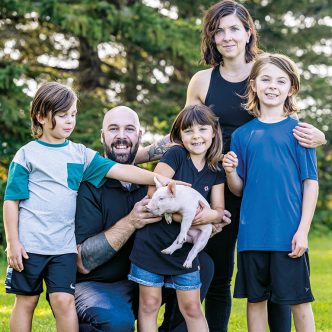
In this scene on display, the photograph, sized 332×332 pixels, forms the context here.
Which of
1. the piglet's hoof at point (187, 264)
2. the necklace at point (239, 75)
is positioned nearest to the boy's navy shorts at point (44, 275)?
the piglet's hoof at point (187, 264)

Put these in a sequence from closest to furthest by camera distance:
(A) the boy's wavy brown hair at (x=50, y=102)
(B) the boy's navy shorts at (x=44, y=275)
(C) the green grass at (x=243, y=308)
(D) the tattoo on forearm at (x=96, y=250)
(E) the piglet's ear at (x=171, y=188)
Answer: (E) the piglet's ear at (x=171, y=188) < (B) the boy's navy shorts at (x=44, y=275) < (A) the boy's wavy brown hair at (x=50, y=102) < (D) the tattoo on forearm at (x=96, y=250) < (C) the green grass at (x=243, y=308)

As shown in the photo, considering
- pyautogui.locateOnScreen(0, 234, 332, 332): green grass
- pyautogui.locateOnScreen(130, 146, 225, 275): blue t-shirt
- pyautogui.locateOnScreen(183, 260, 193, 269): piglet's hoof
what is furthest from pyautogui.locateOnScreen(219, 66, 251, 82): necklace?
pyautogui.locateOnScreen(0, 234, 332, 332): green grass

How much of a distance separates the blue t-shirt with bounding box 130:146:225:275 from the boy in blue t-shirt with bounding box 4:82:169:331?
0.20 metres

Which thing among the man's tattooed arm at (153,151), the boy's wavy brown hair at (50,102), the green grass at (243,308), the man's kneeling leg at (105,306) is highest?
the boy's wavy brown hair at (50,102)

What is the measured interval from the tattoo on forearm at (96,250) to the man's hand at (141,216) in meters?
0.22

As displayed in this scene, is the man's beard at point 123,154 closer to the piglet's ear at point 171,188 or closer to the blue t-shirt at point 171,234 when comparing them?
the blue t-shirt at point 171,234

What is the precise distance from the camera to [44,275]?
453cm

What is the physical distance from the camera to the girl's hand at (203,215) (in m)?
4.54

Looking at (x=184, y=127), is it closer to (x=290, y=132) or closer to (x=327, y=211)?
(x=290, y=132)

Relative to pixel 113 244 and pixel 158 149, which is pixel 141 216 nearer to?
pixel 113 244

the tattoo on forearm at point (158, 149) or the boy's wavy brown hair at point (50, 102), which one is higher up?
the boy's wavy brown hair at point (50, 102)

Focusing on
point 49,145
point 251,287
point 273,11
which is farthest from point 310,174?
point 273,11

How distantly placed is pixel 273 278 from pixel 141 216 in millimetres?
881

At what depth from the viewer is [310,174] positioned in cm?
444
